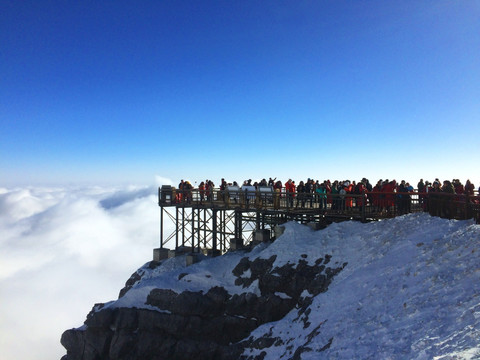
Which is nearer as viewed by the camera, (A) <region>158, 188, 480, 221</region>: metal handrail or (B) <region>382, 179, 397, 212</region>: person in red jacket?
(A) <region>158, 188, 480, 221</region>: metal handrail

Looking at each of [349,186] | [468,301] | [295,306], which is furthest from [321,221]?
[468,301]

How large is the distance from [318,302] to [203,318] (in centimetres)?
653

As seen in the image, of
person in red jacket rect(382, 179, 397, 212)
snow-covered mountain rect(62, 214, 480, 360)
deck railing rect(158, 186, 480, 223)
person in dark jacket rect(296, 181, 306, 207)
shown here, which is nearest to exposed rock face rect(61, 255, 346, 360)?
snow-covered mountain rect(62, 214, 480, 360)

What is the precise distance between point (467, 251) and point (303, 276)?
7350 mm

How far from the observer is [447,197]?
1609 centimetres

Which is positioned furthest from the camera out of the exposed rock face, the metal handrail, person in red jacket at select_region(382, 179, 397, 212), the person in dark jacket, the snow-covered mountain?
the person in dark jacket

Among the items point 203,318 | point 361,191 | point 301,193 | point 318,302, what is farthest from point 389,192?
point 203,318

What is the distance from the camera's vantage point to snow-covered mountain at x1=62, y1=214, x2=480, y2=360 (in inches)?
410

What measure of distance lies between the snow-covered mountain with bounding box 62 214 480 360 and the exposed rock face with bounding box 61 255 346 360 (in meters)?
0.05

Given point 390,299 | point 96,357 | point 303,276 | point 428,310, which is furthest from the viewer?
point 96,357

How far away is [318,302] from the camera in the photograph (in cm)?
1557

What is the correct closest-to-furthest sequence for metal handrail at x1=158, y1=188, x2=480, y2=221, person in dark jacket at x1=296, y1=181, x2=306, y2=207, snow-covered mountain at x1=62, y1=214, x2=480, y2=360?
snow-covered mountain at x1=62, y1=214, x2=480, y2=360, metal handrail at x1=158, y1=188, x2=480, y2=221, person in dark jacket at x1=296, y1=181, x2=306, y2=207

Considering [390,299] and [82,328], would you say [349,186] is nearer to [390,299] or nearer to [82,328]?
[390,299]

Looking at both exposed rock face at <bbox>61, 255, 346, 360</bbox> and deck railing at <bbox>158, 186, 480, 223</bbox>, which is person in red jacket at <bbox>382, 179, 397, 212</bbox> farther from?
exposed rock face at <bbox>61, 255, 346, 360</bbox>
